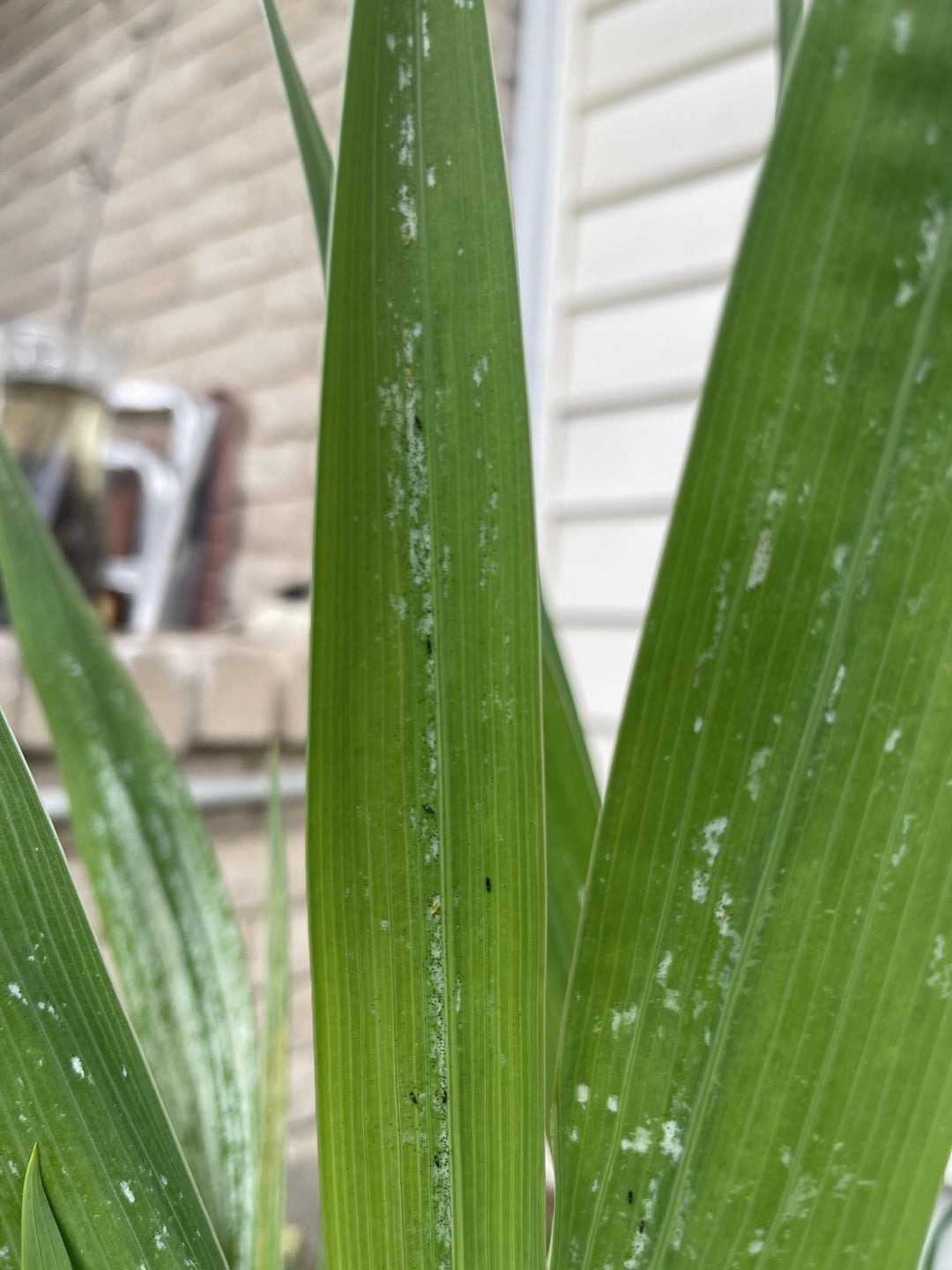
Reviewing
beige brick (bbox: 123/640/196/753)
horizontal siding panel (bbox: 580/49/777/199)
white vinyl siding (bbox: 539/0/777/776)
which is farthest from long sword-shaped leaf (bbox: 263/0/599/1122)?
horizontal siding panel (bbox: 580/49/777/199)

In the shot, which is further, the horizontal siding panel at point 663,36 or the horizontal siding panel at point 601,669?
the horizontal siding panel at point 601,669

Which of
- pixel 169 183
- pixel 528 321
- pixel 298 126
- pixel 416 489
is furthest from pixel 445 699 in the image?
pixel 169 183

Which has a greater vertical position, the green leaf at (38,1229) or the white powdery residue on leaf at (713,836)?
the white powdery residue on leaf at (713,836)

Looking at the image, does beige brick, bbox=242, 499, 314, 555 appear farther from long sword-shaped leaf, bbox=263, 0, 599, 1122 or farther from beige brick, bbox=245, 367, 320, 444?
long sword-shaped leaf, bbox=263, 0, 599, 1122

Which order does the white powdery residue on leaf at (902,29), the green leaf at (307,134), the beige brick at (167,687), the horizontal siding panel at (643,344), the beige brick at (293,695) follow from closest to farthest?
the white powdery residue on leaf at (902,29) < the green leaf at (307,134) < the beige brick at (167,687) < the beige brick at (293,695) < the horizontal siding panel at (643,344)

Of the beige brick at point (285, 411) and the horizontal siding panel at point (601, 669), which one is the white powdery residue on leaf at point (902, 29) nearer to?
the horizontal siding panel at point (601, 669)

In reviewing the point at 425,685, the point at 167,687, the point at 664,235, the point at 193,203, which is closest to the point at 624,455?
the point at 664,235

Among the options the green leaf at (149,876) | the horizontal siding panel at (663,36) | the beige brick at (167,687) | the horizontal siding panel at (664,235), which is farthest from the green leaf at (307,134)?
the horizontal siding panel at (663,36)
